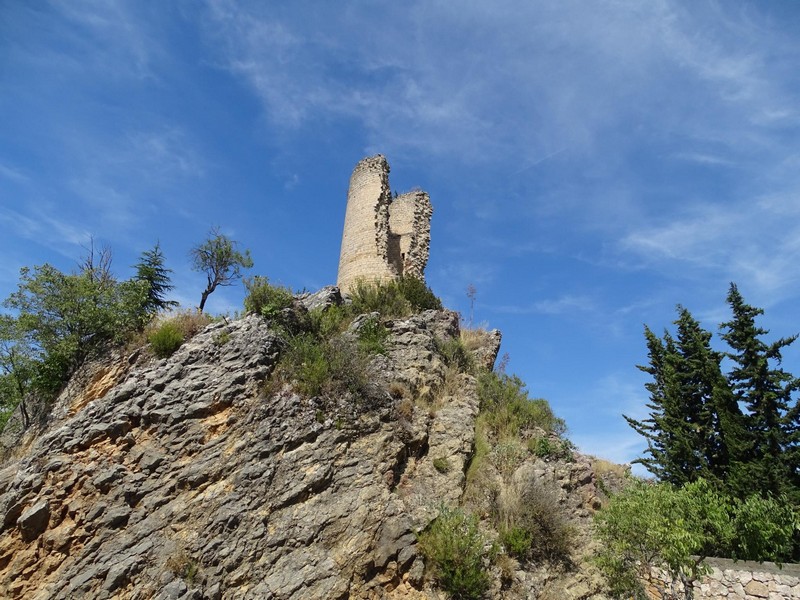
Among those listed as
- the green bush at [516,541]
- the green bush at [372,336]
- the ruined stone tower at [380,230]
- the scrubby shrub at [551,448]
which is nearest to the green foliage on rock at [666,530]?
the green bush at [516,541]

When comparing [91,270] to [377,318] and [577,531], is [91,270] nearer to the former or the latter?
[377,318]

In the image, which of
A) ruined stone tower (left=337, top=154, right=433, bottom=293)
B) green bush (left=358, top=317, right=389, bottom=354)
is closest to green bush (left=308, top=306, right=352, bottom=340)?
green bush (left=358, top=317, right=389, bottom=354)

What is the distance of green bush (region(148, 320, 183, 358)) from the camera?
11289mm

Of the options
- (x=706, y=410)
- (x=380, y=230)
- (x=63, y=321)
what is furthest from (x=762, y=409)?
(x=63, y=321)

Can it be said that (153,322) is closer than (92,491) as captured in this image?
No

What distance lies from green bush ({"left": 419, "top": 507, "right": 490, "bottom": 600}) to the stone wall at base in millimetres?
4807

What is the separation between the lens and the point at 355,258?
18.5m

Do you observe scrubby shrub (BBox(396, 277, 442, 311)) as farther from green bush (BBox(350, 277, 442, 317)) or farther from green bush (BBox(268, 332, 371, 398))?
green bush (BBox(268, 332, 371, 398))

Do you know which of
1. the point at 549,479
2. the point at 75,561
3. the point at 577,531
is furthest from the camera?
the point at 549,479

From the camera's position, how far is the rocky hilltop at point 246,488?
24.1 ft

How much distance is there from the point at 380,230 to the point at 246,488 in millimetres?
12006

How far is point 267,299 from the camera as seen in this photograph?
12.1 metres

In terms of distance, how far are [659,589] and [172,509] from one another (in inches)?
368

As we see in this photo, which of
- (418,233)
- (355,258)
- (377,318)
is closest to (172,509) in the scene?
(377,318)
